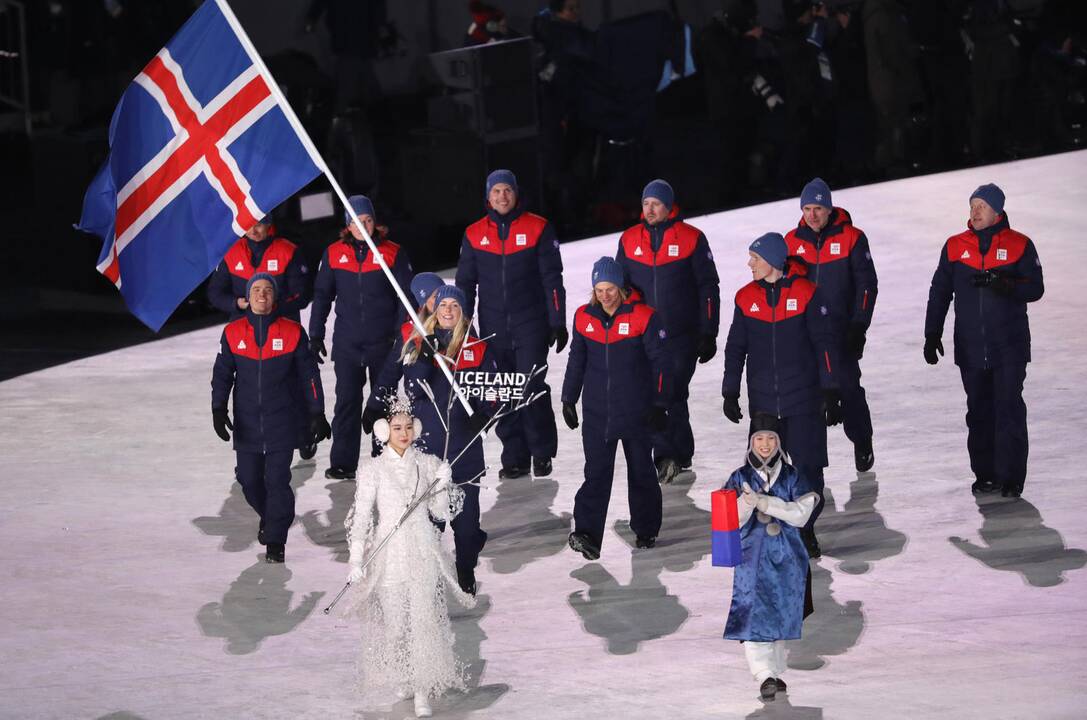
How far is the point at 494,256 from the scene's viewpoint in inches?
557

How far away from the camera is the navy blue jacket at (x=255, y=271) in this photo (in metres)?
14.5

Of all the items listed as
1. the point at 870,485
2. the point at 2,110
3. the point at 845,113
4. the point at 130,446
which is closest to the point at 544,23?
the point at 845,113

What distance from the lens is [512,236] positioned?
14.1 meters

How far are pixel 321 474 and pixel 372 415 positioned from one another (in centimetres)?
197

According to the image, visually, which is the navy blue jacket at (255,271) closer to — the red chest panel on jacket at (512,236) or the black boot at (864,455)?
the red chest panel on jacket at (512,236)

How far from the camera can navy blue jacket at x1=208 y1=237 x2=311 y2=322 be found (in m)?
14.5

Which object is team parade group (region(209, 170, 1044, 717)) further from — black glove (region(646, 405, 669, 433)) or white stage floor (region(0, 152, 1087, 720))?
white stage floor (region(0, 152, 1087, 720))

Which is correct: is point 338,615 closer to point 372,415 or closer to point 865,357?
point 372,415

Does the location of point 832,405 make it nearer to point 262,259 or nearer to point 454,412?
point 454,412

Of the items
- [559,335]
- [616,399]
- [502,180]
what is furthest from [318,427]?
[502,180]

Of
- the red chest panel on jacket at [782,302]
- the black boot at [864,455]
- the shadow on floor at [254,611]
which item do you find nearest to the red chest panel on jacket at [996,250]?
the red chest panel on jacket at [782,302]

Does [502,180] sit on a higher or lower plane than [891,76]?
lower

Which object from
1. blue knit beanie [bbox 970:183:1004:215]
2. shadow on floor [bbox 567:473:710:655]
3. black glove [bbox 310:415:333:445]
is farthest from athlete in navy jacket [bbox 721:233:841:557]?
black glove [bbox 310:415:333:445]

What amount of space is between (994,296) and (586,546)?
2894mm
